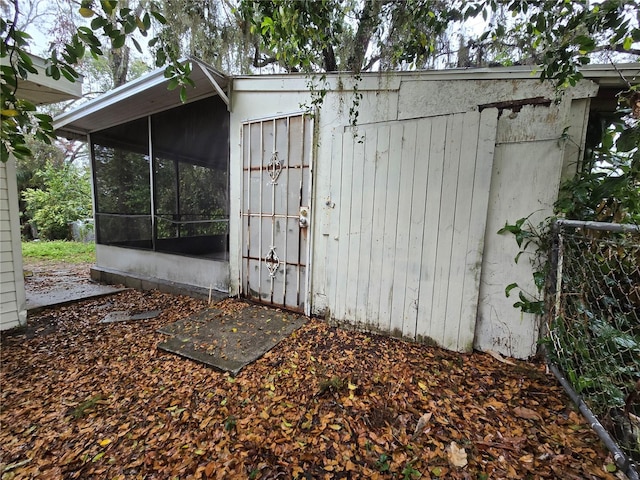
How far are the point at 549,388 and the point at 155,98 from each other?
5153 mm

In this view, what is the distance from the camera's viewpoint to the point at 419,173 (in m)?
2.32

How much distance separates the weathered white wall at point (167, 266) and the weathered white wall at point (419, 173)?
1544 millimetres

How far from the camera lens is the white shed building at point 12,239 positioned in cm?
275

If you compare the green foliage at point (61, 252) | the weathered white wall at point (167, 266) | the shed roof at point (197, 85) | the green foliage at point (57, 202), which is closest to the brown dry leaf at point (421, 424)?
the shed roof at point (197, 85)

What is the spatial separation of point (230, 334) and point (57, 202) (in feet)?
36.8

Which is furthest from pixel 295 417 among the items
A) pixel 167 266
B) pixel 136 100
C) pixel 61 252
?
pixel 61 252

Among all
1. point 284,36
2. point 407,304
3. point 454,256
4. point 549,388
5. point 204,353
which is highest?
point 284,36

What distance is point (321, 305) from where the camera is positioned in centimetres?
296

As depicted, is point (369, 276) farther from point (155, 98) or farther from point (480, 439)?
point (155, 98)

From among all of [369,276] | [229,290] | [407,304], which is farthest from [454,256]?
[229,290]

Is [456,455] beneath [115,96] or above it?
beneath

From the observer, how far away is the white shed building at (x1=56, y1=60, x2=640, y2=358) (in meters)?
2.04

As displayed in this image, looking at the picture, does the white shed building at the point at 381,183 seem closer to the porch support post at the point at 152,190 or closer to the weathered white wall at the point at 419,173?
the weathered white wall at the point at 419,173

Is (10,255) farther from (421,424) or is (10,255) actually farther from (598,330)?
(598,330)
